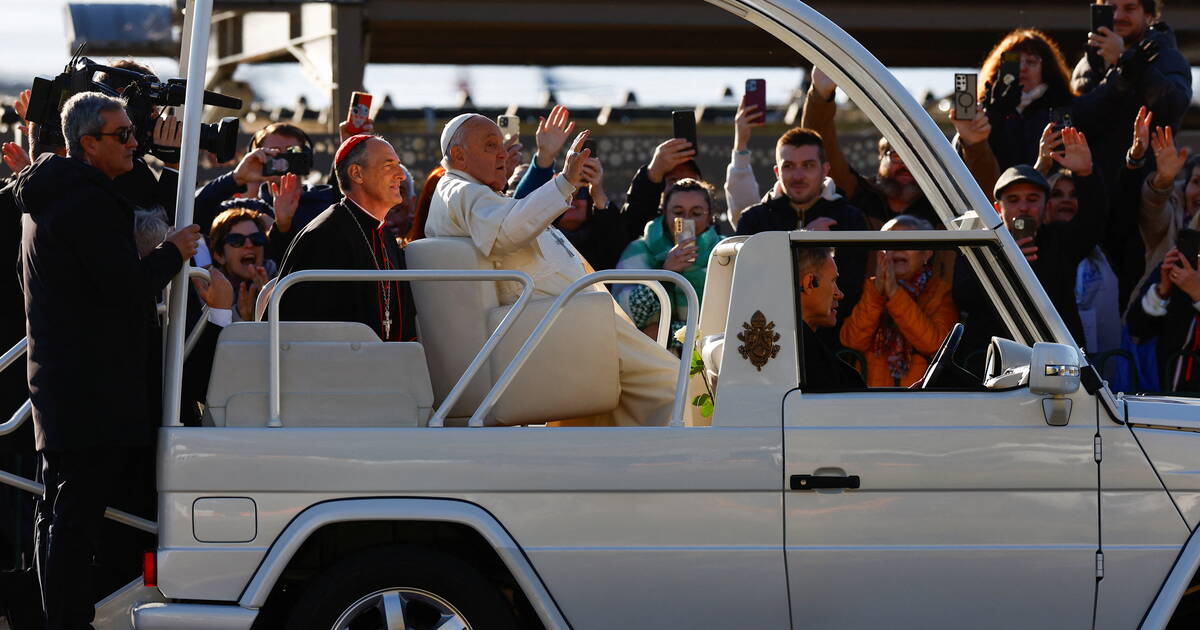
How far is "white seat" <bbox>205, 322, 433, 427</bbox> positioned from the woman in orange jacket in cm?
310

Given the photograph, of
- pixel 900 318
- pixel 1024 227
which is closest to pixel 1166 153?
pixel 1024 227

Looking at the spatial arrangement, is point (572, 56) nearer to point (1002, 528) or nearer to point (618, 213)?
point (618, 213)

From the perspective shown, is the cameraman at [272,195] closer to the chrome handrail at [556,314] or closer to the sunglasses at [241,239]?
the sunglasses at [241,239]

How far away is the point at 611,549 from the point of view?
4.96 metres

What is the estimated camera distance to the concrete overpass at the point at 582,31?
21.3 m

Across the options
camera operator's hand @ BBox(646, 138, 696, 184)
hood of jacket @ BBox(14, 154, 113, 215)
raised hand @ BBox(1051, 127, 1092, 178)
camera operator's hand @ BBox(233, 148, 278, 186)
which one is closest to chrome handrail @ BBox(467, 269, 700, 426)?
hood of jacket @ BBox(14, 154, 113, 215)

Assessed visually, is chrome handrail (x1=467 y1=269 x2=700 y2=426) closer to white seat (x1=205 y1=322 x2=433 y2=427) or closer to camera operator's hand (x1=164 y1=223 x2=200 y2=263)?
white seat (x1=205 y1=322 x2=433 y2=427)

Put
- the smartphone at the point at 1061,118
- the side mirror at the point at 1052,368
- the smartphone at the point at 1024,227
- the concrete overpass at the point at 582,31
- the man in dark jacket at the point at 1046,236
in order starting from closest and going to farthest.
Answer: the side mirror at the point at 1052,368 → the smartphone at the point at 1024,227 → the man in dark jacket at the point at 1046,236 → the smartphone at the point at 1061,118 → the concrete overpass at the point at 582,31

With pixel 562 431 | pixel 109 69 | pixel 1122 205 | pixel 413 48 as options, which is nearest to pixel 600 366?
pixel 562 431

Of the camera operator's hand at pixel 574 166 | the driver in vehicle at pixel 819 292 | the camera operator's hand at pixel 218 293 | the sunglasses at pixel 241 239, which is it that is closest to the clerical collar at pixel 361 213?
the camera operator's hand at pixel 218 293

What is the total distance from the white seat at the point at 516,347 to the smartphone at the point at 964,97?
146 inches

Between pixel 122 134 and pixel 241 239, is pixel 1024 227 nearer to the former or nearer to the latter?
pixel 241 239

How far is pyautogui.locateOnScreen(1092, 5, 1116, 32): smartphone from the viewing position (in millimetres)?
9391

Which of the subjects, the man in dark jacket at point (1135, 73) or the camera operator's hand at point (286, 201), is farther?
the man in dark jacket at point (1135, 73)
